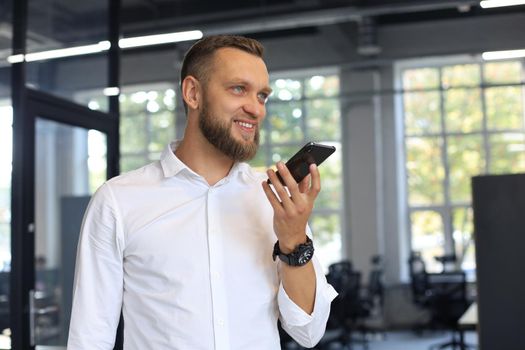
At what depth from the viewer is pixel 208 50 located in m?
1.41

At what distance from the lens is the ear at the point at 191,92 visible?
1.41 m

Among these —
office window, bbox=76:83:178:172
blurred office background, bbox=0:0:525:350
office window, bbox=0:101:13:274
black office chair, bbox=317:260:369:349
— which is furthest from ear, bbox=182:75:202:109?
office window, bbox=76:83:178:172

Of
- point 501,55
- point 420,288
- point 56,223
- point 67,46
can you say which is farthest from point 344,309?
point 67,46

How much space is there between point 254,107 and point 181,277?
0.35 m

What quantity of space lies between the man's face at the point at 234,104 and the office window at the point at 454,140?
1083 centimetres

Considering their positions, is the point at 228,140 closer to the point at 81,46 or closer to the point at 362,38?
the point at 81,46

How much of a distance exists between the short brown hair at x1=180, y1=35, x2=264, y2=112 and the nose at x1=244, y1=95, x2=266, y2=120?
0.36 ft

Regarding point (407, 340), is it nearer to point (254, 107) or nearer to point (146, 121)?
point (146, 121)

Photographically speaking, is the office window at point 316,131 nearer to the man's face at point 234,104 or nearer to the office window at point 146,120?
the office window at point 146,120

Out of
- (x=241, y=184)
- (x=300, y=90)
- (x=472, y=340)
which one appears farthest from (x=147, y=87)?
(x=241, y=184)

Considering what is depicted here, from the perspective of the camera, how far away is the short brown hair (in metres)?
1.40

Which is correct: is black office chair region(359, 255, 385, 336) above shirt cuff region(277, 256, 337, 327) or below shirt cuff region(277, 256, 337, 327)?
below

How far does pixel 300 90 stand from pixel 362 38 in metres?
1.64

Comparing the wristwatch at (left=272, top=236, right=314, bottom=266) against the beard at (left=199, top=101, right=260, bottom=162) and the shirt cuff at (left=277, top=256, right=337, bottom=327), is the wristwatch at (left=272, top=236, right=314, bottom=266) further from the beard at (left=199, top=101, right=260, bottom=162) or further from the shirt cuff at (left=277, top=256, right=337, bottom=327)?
the beard at (left=199, top=101, right=260, bottom=162)
